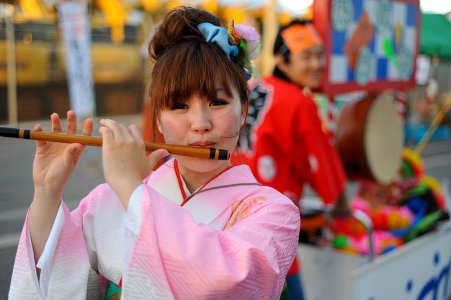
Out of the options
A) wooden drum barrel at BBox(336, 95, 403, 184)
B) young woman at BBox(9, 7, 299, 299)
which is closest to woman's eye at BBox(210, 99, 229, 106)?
young woman at BBox(9, 7, 299, 299)

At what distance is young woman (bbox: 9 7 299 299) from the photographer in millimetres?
938

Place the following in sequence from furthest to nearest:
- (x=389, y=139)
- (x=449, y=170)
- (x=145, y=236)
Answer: (x=449, y=170), (x=389, y=139), (x=145, y=236)

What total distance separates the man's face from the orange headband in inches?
0.9

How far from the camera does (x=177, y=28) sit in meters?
1.25

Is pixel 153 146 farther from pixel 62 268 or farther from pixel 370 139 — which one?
pixel 370 139

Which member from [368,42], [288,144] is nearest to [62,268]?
[288,144]

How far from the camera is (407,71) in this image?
3945mm

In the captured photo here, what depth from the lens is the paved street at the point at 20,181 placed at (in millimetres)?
4308

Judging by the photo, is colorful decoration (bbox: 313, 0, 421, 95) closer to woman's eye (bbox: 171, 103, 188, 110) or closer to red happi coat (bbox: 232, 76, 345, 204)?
red happi coat (bbox: 232, 76, 345, 204)

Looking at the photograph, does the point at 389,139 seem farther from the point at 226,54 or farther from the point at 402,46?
the point at 226,54

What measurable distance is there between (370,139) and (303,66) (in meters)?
0.93

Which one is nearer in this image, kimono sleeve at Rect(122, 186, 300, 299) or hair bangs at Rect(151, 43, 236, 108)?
kimono sleeve at Rect(122, 186, 300, 299)

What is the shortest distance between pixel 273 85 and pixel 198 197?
1473 mm

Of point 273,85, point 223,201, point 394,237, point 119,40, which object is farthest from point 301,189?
point 119,40
